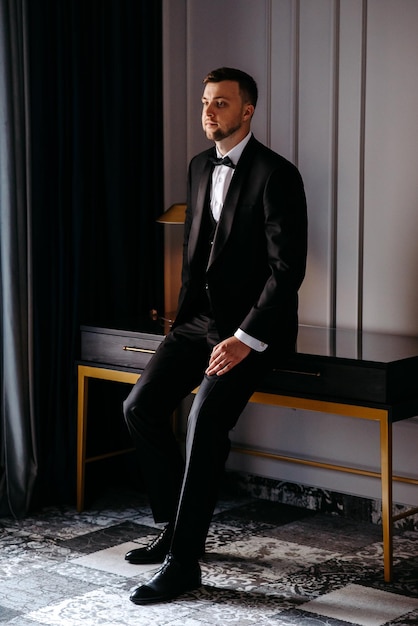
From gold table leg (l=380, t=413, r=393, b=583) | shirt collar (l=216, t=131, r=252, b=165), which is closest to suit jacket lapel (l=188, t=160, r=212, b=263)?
shirt collar (l=216, t=131, r=252, b=165)

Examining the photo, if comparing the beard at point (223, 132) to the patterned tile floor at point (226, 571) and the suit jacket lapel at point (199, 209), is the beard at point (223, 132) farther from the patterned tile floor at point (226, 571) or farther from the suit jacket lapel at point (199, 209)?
the patterned tile floor at point (226, 571)

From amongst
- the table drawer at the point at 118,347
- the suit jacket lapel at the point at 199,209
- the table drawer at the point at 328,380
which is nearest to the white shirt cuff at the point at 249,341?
the table drawer at the point at 328,380

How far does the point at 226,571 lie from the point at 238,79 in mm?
1612

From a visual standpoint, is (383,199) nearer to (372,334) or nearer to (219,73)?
(372,334)

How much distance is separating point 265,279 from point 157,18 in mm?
1559

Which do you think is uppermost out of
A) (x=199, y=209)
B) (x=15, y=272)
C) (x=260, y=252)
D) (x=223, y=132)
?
(x=223, y=132)

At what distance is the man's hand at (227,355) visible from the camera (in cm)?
316

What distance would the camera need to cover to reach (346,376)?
324cm

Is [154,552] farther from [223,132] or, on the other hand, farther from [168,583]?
[223,132]

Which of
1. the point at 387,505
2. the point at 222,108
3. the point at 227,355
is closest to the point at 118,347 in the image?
the point at 227,355

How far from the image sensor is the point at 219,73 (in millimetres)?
3303

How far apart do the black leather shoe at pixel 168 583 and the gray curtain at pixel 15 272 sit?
104 centimetres

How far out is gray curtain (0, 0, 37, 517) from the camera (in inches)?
150

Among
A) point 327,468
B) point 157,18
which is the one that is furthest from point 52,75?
point 327,468
